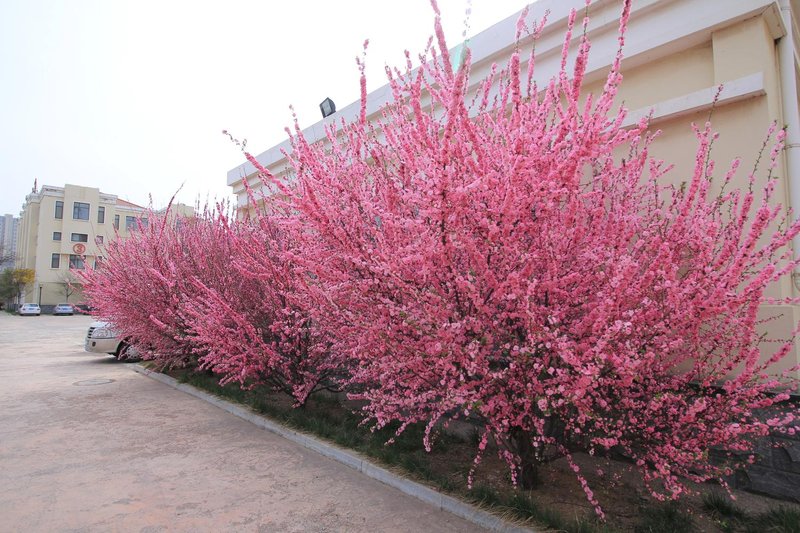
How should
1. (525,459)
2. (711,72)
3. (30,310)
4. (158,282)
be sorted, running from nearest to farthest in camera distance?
(525,459) < (711,72) < (158,282) < (30,310)

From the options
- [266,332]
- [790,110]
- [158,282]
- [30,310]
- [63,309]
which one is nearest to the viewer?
[790,110]

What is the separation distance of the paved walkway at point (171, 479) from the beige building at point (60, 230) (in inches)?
1942

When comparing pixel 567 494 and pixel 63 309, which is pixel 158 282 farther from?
pixel 63 309

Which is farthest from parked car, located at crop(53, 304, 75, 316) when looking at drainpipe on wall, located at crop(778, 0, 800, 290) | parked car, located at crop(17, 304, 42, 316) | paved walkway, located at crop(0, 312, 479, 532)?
drainpipe on wall, located at crop(778, 0, 800, 290)

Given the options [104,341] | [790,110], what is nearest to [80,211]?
[104,341]

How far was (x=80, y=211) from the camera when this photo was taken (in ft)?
167

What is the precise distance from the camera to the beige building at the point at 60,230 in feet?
160

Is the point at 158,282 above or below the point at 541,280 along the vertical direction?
above

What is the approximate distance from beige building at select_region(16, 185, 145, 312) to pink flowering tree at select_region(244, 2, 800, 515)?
54.0 meters

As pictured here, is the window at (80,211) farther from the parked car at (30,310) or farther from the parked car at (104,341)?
the parked car at (104,341)

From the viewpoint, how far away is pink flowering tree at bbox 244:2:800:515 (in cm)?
260

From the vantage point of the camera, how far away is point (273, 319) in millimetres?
6328

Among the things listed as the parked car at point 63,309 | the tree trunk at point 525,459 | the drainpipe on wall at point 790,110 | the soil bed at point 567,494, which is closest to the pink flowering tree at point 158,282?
the soil bed at point 567,494

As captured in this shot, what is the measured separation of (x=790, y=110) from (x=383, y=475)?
5.37 metres
